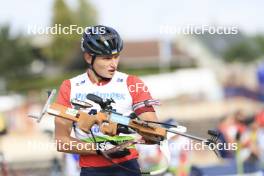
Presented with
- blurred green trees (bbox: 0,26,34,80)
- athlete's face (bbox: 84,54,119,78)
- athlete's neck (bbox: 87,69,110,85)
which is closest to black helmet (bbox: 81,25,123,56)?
athlete's face (bbox: 84,54,119,78)

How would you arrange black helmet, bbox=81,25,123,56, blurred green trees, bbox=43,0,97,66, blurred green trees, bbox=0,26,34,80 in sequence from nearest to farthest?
black helmet, bbox=81,25,123,56
blurred green trees, bbox=0,26,34,80
blurred green trees, bbox=43,0,97,66

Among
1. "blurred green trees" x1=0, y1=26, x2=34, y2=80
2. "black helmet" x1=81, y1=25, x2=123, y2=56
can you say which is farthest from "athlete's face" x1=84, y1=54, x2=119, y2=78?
"blurred green trees" x1=0, y1=26, x2=34, y2=80

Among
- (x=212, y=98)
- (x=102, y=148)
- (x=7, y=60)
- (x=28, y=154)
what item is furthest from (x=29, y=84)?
(x=102, y=148)

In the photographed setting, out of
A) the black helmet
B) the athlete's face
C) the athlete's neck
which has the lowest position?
the athlete's neck

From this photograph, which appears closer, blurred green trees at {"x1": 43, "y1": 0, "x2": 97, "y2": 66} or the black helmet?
the black helmet

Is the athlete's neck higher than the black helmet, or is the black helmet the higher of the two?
the black helmet

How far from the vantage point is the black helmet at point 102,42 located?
19.1 feet

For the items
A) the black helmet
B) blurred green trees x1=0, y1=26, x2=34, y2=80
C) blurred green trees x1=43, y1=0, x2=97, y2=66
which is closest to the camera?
the black helmet

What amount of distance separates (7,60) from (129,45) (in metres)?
29.8

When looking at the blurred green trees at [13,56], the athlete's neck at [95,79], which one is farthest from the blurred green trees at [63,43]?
the athlete's neck at [95,79]

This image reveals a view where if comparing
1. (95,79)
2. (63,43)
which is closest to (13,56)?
(63,43)

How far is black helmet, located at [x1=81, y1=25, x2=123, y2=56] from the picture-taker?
5.84 meters

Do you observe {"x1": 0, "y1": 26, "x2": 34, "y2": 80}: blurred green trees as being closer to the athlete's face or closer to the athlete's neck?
the athlete's neck

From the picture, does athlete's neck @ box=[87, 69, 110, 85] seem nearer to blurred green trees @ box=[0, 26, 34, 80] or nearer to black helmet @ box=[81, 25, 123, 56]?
black helmet @ box=[81, 25, 123, 56]
